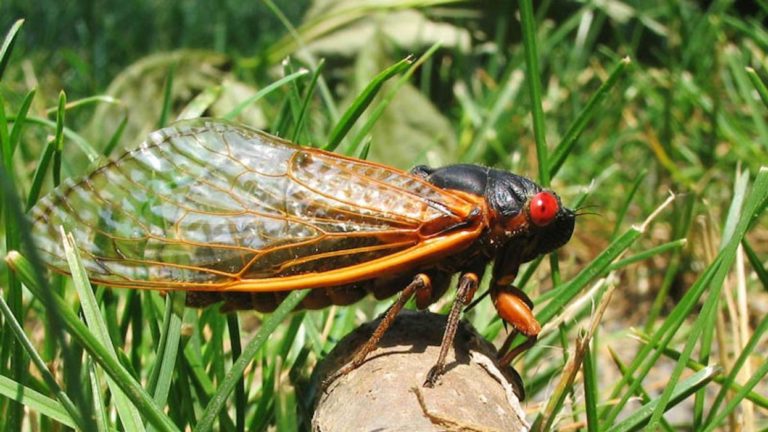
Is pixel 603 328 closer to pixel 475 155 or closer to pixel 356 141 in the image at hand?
pixel 475 155

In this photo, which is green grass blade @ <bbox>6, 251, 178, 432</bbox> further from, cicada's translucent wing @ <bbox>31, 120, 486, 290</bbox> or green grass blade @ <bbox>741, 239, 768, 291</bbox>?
green grass blade @ <bbox>741, 239, 768, 291</bbox>

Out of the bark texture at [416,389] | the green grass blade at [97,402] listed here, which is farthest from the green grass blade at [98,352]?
the bark texture at [416,389]

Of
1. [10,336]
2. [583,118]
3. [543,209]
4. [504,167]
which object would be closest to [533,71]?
[583,118]

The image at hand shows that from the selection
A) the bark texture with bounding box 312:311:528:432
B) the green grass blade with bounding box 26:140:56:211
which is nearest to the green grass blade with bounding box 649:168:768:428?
the bark texture with bounding box 312:311:528:432

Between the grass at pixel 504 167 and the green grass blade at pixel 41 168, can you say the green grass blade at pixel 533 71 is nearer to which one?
the grass at pixel 504 167

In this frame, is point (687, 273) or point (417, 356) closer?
point (417, 356)

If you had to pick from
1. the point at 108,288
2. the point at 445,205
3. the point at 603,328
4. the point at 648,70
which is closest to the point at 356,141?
the point at 445,205
